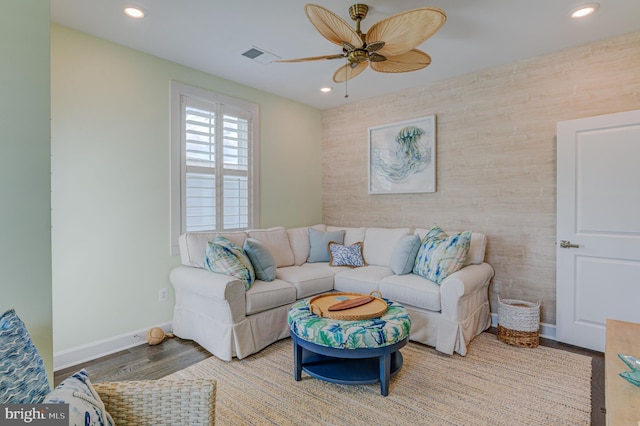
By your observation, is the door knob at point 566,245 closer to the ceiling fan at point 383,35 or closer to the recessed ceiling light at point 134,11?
the ceiling fan at point 383,35

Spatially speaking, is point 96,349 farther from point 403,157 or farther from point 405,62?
point 403,157

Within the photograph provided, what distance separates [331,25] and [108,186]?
7.38 feet

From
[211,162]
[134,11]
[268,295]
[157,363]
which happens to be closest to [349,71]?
[134,11]

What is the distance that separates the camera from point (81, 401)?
929 mm

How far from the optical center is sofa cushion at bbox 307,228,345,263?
12.9ft

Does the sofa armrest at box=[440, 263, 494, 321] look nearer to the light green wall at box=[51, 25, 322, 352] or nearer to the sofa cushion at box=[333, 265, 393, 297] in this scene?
the sofa cushion at box=[333, 265, 393, 297]

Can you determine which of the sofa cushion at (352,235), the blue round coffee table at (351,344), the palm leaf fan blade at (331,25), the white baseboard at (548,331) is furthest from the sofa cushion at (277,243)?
the white baseboard at (548,331)

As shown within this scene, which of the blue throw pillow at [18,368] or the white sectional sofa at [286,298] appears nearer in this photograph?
the blue throw pillow at [18,368]

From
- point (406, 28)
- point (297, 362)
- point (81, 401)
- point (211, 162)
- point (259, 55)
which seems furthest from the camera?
point (211, 162)

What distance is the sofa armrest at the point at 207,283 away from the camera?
257cm

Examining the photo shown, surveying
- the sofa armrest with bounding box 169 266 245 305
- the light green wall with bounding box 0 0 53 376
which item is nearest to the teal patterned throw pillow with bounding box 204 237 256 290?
the sofa armrest with bounding box 169 266 245 305

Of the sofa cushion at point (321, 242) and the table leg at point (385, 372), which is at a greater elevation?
the sofa cushion at point (321, 242)

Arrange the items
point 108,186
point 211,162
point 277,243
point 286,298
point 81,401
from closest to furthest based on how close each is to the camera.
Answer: point 81,401
point 108,186
point 286,298
point 211,162
point 277,243

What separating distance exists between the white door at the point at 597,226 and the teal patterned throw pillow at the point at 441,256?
0.87 metres
